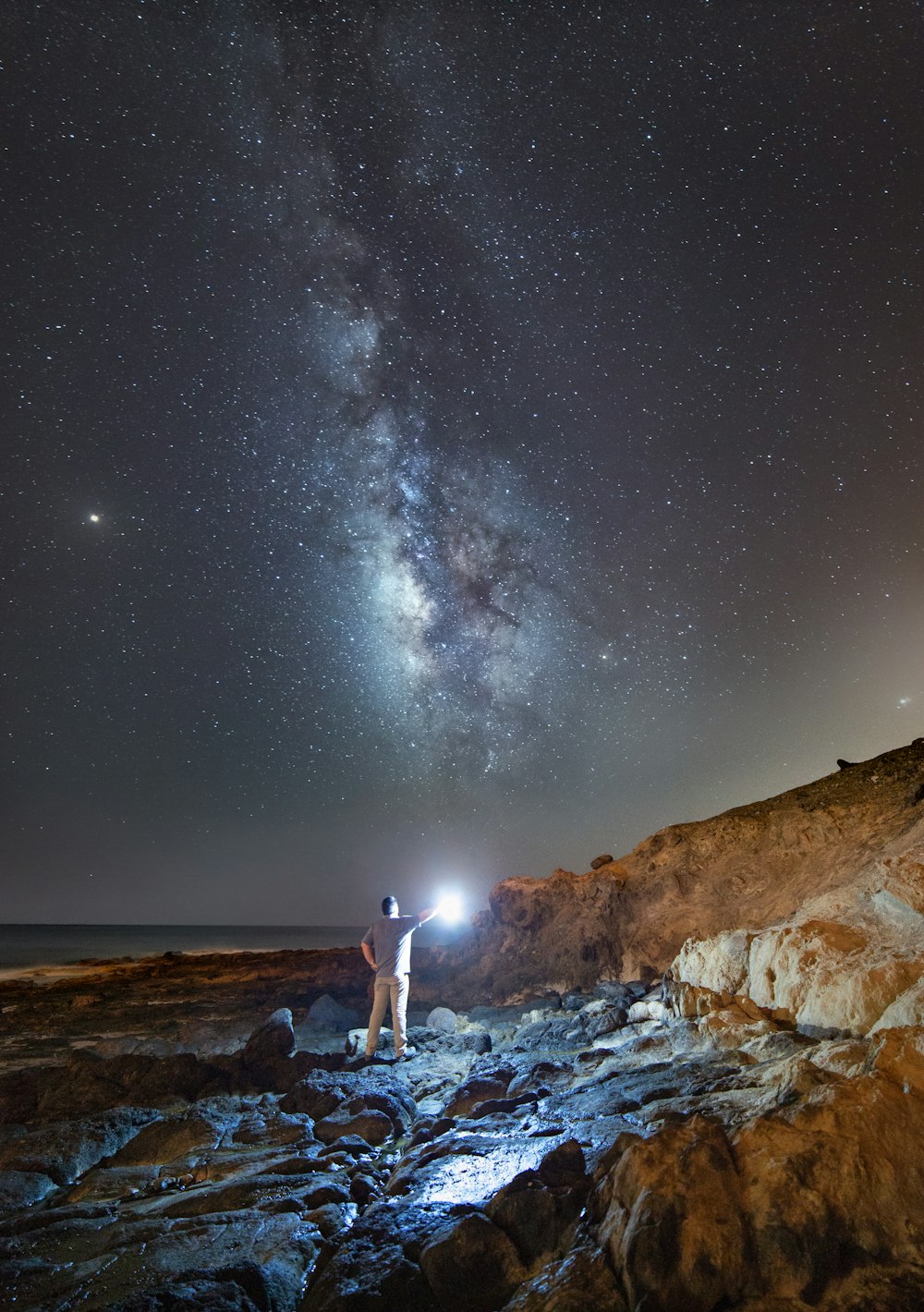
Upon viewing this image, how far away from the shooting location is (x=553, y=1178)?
4.73 metres

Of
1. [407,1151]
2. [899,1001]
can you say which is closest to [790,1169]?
[899,1001]

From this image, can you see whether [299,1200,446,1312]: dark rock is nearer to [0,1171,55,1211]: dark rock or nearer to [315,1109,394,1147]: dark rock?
[315,1109,394,1147]: dark rock

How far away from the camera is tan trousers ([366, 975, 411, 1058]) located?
11.2 meters

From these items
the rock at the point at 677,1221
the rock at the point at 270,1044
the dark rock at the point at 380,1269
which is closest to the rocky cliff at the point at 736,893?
the rock at the point at 677,1221

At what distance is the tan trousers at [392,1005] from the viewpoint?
11234 mm

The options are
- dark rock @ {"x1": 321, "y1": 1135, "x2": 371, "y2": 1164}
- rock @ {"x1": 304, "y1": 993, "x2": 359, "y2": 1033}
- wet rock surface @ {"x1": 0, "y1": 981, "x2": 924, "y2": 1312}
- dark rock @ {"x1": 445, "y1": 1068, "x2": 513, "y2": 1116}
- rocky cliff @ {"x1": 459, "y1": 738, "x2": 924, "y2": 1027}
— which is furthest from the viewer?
rock @ {"x1": 304, "y1": 993, "x2": 359, "y2": 1033}

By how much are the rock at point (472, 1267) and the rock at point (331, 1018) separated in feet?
45.3

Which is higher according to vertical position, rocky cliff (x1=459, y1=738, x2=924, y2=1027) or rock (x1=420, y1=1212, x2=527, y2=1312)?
rocky cliff (x1=459, y1=738, x2=924, y2=1027)

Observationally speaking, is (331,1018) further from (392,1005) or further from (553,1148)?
(553,1148)

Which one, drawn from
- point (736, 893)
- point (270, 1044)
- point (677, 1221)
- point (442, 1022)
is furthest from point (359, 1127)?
point (736, 893)

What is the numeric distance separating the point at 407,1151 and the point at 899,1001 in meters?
4.95

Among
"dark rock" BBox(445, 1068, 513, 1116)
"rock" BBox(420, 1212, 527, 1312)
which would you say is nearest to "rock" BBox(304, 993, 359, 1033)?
"dark rock" BBox(445, 1068, 513, 1116)

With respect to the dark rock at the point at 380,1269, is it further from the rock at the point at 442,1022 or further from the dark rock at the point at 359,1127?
the rock at the point at 442,1022

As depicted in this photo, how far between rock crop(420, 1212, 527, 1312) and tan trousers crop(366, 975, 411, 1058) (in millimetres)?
7388
